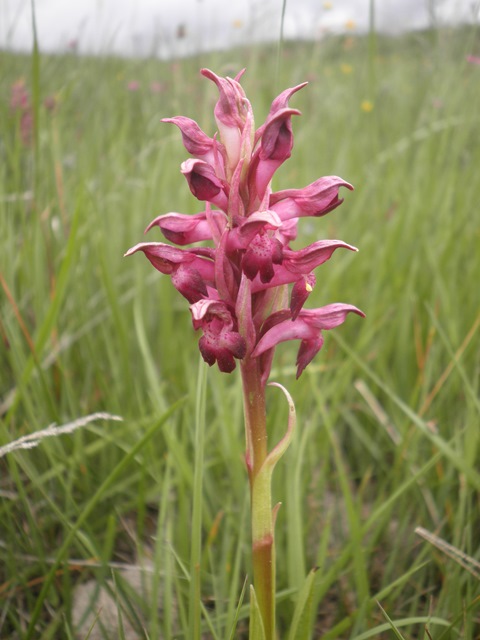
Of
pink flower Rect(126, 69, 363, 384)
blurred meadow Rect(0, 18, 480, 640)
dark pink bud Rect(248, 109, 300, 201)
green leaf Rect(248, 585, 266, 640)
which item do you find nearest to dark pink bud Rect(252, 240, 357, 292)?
pink flower Rect(126, 69, 363, 384)

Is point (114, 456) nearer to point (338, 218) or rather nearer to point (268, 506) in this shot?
point (268, 506)

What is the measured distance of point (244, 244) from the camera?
830 mm

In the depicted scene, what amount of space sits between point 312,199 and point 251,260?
0.50 ft

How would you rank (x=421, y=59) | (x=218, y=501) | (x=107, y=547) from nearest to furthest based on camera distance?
(x=107, y=547) → (x=218, y=501) → (x=421, y=59)

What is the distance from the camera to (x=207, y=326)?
86 centimetres

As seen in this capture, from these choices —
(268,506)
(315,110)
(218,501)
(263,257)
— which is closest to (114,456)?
(218,501)

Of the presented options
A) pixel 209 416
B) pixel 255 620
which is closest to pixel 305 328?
pixel 255 620

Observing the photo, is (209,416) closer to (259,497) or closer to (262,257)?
(259,497)

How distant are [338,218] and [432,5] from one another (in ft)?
3.13

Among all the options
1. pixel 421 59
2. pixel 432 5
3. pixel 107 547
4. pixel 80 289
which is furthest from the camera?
pixel 421 59

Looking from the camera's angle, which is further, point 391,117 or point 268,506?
point 391,117

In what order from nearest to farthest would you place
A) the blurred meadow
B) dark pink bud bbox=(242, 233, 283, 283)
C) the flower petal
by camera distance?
dark pink bud bbox=(242, 233, 283, 283)
the flower petal
the blurred meadow

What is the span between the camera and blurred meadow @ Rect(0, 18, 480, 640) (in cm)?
118

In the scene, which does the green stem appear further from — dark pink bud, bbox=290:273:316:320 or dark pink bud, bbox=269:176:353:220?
dark pink bud, bbox=269:176:353:220
